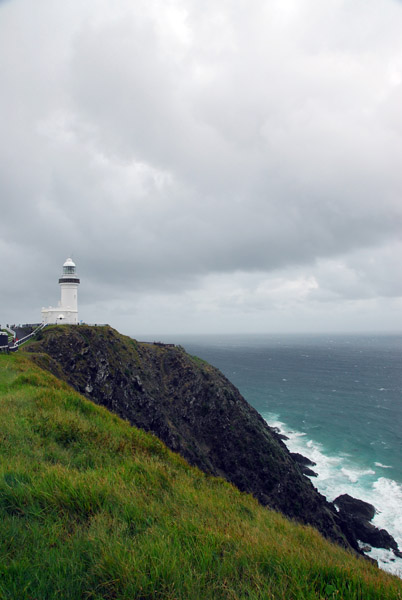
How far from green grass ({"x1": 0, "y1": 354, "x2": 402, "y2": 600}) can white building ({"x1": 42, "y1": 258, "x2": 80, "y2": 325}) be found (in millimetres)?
47470

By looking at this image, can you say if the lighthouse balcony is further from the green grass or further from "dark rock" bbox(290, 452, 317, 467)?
the green grass

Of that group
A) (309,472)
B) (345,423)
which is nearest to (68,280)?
(309,472)

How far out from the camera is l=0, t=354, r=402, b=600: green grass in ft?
11.7

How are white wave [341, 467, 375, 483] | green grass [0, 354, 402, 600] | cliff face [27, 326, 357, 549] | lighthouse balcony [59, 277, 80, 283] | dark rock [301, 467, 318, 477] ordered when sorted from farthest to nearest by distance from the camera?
lighthouse balcony [59, 277, 80, 283], dark rock [301, 467, 318, 477], white wave [341, 467, 375, 483], cliff face [27, 326, 357, 549], green grass [0, 354, 402, 600]

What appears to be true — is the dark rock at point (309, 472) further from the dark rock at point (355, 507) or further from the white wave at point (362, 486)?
the dark rock at point (355, 507)

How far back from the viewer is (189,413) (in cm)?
4178

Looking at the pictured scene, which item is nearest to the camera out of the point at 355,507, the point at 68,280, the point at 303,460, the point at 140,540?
the point at 140,540

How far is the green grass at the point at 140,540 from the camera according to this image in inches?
140

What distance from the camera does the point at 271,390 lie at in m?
84.6

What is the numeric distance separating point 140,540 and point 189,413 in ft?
129

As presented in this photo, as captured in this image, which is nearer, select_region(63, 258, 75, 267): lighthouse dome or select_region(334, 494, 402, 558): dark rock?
select_region(334, 494, 402, 558): dark rock

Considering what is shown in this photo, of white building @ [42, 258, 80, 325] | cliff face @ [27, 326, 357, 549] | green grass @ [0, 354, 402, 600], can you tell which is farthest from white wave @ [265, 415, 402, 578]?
white building @ [42, 258, 80, 325]

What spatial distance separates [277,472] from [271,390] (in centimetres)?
5132

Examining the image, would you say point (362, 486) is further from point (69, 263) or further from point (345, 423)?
point (69, 263)
